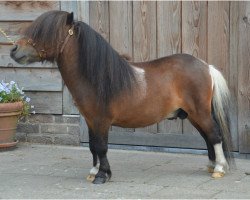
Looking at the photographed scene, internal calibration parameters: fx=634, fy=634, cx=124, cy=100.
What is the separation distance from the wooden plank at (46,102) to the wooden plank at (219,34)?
2039mm

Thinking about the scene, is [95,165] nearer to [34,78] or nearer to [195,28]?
[195,28]

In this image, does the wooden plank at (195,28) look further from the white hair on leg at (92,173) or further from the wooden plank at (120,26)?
the white hair on leg at (92,173)

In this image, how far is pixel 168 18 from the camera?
7.29 metres

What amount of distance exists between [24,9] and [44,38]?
2311 mm

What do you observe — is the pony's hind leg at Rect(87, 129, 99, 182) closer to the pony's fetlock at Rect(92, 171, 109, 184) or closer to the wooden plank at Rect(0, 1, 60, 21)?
the pony's fetlock at Rect(92, 171, 109, 184)

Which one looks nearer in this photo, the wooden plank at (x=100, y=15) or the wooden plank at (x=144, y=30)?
the wooden plank at (x=144, y=30)

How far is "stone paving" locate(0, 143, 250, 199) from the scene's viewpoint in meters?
5.62

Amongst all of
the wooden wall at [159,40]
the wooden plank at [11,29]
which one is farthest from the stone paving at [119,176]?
the wooden plank at [11,29]

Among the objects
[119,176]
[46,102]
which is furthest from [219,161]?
[46,102]

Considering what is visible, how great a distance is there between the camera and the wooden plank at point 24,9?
310 inches

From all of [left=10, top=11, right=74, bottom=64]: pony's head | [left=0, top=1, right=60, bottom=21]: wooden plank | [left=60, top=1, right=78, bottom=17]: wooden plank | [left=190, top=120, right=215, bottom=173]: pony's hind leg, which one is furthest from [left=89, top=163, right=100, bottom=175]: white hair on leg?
[left=0, top=1, right=60, bottom=21]: wooden plank

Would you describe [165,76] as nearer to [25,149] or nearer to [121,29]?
[121,29]

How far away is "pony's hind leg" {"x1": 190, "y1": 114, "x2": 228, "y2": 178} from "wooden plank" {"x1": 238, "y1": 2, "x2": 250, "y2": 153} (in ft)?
3.06

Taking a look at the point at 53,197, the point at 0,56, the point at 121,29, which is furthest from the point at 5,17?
the point at 53,197
